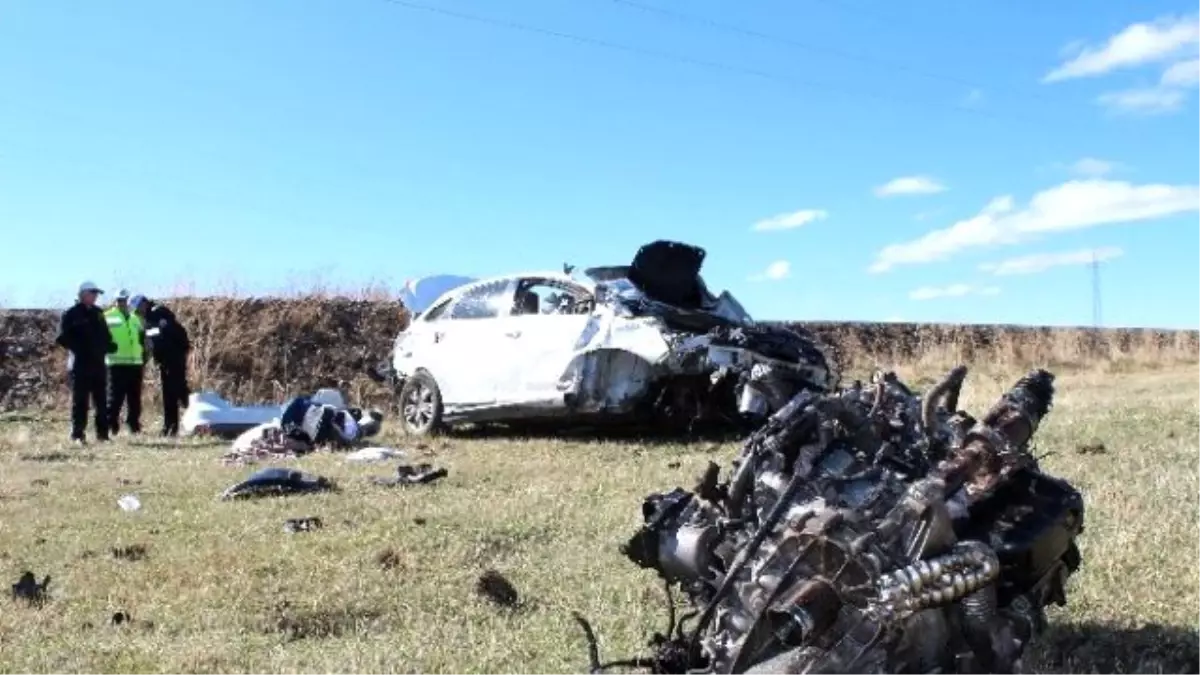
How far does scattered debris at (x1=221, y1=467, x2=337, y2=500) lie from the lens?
26.3ft

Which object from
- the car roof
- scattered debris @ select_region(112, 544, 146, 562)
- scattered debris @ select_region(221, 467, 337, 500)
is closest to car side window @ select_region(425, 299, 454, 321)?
the car roof

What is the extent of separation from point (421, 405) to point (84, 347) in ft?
12.0

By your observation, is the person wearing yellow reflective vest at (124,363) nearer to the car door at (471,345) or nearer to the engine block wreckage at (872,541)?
the car door at (471,345)

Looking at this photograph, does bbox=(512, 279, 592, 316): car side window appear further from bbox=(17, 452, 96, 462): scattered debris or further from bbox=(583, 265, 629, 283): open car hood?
bbox=(17, 452, 96, 462): scattered debris

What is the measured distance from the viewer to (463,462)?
979cm

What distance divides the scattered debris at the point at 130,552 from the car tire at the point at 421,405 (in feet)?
19.9

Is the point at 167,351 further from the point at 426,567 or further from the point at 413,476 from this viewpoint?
the point at 426,567

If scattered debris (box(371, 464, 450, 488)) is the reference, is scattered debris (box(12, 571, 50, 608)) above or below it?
below

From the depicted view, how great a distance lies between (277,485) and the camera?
26.8 ft

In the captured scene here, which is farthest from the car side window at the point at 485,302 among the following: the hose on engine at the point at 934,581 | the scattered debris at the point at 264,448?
the hose on engine at the point at 934,581

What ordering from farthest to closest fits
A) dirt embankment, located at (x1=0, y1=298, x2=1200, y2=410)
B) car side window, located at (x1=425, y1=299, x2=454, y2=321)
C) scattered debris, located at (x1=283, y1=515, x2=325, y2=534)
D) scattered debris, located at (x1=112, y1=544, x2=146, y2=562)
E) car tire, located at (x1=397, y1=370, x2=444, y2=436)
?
dirt embankment, located at (x1=0, y1=298, x2=1200, y2=410) < car side window, located at (x1=425, y1=299, x2=454, y2=321) < car tire, located at (x1=397, y1=370, x2=444, y2=436) < scattered debris, located at (x1=283, y1=515, x2=325, y2=534) < scattered debris, located at (x1=112, y1=544, x2=146, y2=562)

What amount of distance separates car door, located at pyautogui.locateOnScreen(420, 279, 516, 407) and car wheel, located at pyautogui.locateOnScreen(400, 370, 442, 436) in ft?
0.39

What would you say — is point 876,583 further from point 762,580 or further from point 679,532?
point 679,532

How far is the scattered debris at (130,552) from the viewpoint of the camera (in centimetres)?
619
